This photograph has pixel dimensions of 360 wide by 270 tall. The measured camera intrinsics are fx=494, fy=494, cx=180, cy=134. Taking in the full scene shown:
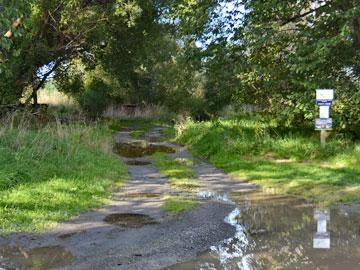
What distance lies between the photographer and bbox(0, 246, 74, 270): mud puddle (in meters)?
5.73

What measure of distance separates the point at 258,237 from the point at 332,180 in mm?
4471

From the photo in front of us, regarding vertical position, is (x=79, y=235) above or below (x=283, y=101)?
below

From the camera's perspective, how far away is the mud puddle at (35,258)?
573 centimetres

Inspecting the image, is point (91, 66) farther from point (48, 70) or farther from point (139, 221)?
point (139, 221)

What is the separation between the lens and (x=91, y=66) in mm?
25984

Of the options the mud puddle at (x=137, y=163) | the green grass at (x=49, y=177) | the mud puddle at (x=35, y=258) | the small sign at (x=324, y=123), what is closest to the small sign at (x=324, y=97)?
the small sign at (x=324, y=123)

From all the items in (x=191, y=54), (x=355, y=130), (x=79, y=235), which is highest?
(x=191, y=54)

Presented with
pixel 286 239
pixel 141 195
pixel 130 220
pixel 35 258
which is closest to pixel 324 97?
pixel 141 195

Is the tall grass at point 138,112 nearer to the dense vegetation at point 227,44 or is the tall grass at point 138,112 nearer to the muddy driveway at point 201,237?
the dense vegetation at point 227,44

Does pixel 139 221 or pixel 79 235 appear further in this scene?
pixel 139 221

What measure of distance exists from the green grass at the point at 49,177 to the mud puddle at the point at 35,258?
889 millimetres

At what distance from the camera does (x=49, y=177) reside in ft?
34.5

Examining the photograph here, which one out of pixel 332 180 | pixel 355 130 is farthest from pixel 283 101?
pixel 332 180

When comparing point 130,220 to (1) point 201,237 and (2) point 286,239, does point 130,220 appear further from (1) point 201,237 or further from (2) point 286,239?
(2) point 286,239
